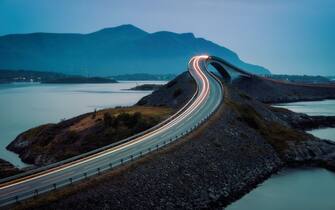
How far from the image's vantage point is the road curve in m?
40.3

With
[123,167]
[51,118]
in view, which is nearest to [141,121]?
[123,167]

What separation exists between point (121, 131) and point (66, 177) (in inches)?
1277

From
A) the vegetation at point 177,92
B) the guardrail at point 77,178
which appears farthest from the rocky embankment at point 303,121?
the guardrail at point 77,178

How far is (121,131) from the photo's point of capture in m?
75.9

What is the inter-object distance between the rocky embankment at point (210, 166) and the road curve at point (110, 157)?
193 cm

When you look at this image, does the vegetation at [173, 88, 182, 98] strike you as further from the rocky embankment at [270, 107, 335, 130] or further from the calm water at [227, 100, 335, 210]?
the calm water at [227, 100, 335, 210]

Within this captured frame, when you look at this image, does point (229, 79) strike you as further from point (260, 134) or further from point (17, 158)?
point (17, 158)

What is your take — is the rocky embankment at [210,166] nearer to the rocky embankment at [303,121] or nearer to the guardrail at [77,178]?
the guardrail at [77,178]

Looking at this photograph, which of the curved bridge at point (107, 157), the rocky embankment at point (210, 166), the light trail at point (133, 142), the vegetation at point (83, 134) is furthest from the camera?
the vegetation at point (83, 134)

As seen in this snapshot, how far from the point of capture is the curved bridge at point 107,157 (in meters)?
40.6

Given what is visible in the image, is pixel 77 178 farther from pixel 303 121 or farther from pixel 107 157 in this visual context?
pixel 303 121

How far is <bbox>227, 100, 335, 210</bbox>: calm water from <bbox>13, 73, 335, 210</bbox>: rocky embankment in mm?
1458

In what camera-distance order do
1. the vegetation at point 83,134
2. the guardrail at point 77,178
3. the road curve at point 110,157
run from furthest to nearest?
the vegetation at point 83,134 < the road curve at point 110,157 < the guardrail at point 77,178

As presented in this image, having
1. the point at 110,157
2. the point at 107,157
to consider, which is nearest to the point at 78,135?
the point at 107,157
